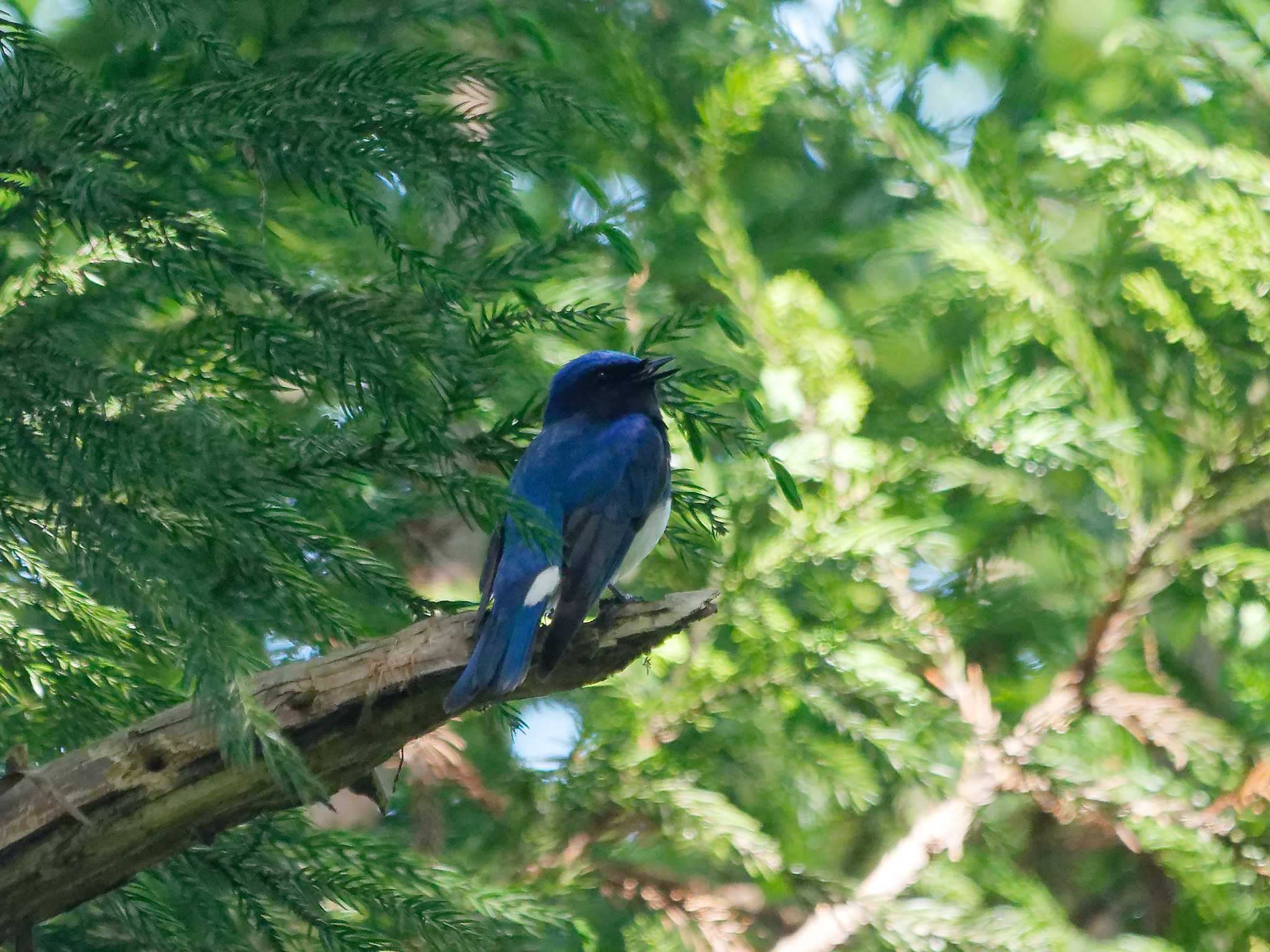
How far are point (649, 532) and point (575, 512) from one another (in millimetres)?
194

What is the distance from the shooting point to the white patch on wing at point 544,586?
8.87 feet

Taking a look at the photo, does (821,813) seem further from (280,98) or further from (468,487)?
(280,98)

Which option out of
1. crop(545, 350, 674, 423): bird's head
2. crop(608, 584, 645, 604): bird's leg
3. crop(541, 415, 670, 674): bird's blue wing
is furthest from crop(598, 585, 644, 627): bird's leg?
crop(545, 350, 674, 423): bird's head

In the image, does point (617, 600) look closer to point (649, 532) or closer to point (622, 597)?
point (622, 597)

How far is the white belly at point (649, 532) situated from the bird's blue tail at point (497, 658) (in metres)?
0.68

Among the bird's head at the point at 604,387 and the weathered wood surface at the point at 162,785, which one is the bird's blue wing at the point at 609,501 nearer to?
the bird's head at the point at 604,387

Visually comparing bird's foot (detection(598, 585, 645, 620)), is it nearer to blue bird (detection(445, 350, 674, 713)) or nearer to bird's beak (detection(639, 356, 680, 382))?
blue bird (detection(445, 350, 674, 713))

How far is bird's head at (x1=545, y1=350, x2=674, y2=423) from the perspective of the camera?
3.77m

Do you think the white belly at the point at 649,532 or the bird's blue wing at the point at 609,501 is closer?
the bird's blue wing at the point at 609,501

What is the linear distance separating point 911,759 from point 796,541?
0.65 meters

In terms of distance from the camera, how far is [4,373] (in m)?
1.75

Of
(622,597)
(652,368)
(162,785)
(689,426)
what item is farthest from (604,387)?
(162,785)

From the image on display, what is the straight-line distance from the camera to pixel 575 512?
325 centimetres

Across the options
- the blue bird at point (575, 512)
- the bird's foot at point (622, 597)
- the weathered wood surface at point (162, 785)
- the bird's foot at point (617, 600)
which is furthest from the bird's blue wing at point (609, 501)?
the weathered wood surface at point (162, 785)
